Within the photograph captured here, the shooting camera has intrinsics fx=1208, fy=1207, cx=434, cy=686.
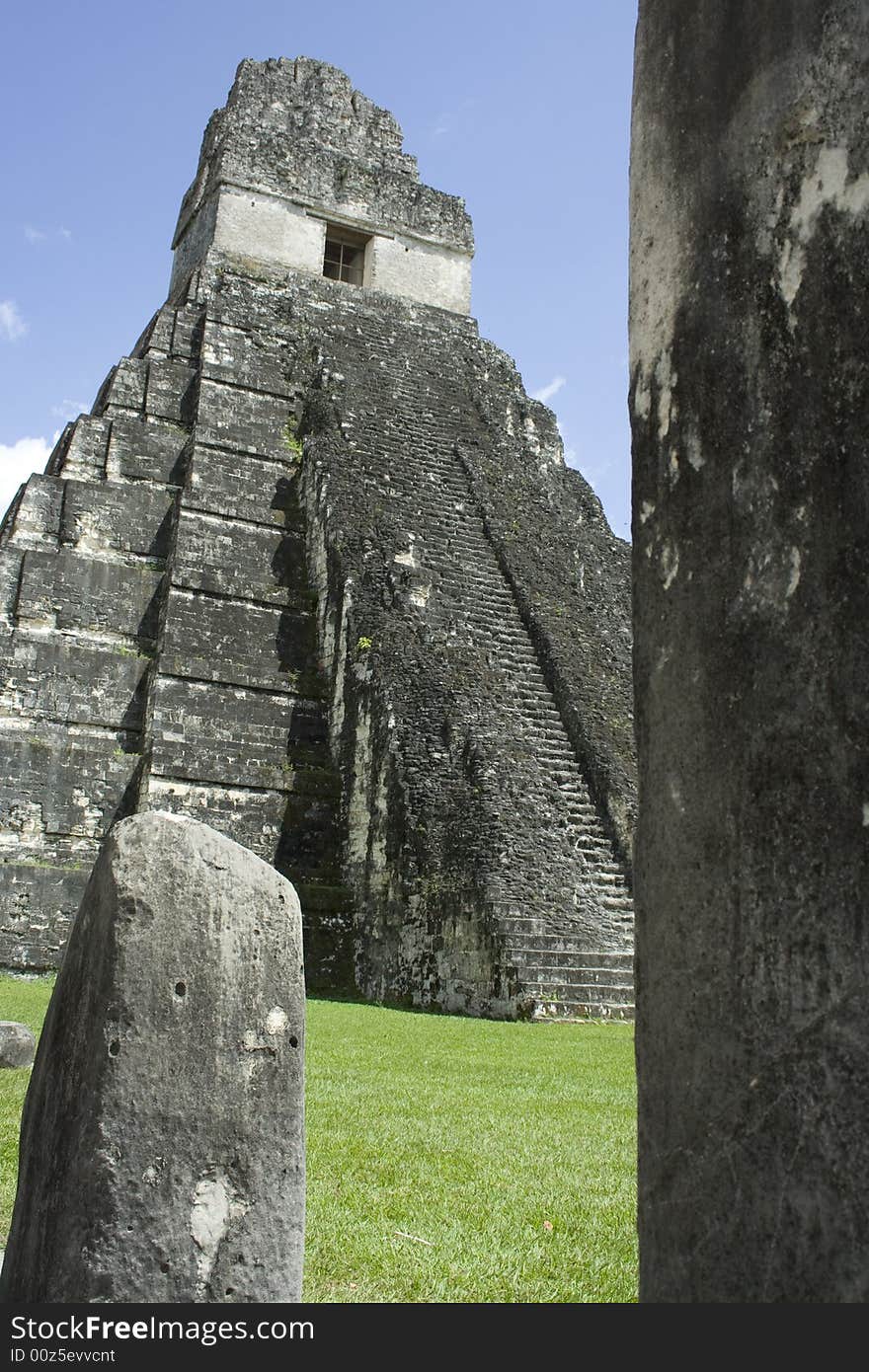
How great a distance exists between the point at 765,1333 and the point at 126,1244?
135 cm

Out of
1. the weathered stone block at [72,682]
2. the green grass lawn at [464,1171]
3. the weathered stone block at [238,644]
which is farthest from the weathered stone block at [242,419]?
the green grass lawn at [464,1171]

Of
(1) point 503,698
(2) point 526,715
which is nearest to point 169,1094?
(1) point 503,698

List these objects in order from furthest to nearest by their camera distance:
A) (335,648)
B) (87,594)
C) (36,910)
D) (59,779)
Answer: (87,594) → (335,648) → (59,779) → (36,910)

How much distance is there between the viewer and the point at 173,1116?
2.26 metres

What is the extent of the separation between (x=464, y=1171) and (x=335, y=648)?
9.68 metres

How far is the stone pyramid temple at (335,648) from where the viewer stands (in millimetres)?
11258

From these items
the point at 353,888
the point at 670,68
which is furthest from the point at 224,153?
the point at 670,68

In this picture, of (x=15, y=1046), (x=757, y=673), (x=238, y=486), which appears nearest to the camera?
(x=757, y=673)

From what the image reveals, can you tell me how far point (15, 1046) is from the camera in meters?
6.34

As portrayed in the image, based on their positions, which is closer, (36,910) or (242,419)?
(36,910)

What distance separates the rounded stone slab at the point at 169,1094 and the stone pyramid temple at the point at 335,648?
7.59m

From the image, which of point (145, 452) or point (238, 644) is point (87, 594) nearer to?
point (238, 644)

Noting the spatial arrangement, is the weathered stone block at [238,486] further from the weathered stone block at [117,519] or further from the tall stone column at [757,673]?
the tall stone column at [757,673]

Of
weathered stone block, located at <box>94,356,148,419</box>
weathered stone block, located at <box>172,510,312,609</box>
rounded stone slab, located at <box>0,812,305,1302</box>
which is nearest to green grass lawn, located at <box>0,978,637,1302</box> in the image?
rounded stone slab, located at <box>0,812,305,1302</box>
